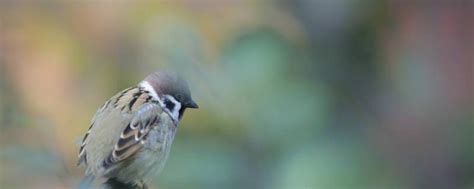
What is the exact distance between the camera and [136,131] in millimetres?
1102

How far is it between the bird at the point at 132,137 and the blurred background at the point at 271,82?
0.55 ft

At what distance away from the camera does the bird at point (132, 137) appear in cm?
100

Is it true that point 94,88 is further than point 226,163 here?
Yes

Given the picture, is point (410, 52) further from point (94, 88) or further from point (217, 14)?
point (94, 88)

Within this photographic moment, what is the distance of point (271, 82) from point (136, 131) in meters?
0.87

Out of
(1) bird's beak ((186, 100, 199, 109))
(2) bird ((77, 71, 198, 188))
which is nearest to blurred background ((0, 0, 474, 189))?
(2) bird ((77, 71, 198, 188))

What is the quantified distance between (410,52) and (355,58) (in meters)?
0.41

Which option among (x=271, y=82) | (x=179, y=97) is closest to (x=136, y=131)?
(x=179, y=97)

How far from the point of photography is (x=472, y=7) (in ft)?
9.83

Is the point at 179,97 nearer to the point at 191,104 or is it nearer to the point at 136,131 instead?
the point at 191,104

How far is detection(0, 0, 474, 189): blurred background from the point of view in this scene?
5.78ft

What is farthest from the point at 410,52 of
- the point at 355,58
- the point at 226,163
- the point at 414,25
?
the point at 226,163

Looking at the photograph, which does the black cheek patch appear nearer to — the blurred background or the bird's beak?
the bird's beak

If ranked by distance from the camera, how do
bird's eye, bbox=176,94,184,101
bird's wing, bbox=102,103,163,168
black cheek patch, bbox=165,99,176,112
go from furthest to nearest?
bird's wing, bbox=102,103,163,168, black cheek patch, bbox=165,99,176,112, bird's eye, bbox=176,94,184,101
